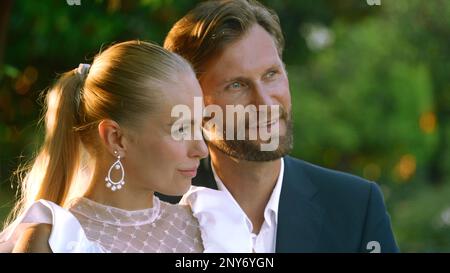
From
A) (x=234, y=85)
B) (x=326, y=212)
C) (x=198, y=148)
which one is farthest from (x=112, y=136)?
(x=326, y=212)

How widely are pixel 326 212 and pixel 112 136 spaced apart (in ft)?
1.59

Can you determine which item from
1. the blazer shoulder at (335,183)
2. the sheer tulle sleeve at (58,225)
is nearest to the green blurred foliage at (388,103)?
the blazer shoulder at (335,183)

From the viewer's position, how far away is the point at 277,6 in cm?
259

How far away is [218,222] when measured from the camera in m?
1.54

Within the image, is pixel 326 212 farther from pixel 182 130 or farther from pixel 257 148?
pixel 182 130

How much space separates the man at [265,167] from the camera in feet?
5.42

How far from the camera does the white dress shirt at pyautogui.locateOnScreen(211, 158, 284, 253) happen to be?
168 cm

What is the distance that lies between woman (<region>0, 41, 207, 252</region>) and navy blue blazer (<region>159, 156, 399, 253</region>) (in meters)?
0.17

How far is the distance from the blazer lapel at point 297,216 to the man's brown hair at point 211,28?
291 mm

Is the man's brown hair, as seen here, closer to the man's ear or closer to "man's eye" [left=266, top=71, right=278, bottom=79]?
"man's eye" [left=266, top=71, right=278, bottom=79]

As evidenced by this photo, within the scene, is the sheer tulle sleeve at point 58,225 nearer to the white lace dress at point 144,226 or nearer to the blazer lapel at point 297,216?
the white lace dress at point 144,226
